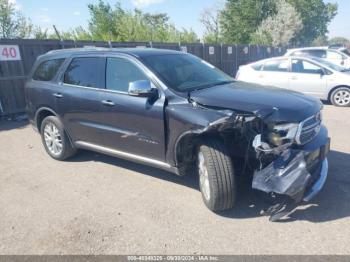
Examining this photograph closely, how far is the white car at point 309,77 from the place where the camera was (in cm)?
907

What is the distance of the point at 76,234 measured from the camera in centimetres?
334

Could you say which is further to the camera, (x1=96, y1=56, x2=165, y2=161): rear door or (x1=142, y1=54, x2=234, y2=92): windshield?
(x1=142, y1=54, x2=234, y2=92): windshield

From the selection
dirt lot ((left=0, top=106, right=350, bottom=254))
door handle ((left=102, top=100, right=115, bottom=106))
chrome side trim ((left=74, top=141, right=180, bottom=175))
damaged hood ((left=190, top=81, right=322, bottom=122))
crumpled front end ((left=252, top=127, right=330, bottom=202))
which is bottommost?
dirt lot ((left=0, top=106, right=350, bottom=254))

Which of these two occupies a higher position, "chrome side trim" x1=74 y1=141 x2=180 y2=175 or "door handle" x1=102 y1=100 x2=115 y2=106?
"door handle" x1=102 y1=100 x2=115 y2=106

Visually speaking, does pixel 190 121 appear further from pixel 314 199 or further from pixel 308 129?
pixel 314 199

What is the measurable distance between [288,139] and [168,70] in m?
1.78

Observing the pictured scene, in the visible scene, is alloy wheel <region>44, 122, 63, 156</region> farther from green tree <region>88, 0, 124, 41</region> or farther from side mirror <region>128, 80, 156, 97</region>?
green tree <region>88, 0, 124, 41</region>

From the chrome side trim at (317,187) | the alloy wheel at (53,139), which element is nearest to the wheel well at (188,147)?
the chrome side trim at (317,187)

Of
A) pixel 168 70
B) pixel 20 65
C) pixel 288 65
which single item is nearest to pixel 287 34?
pixel 288 65

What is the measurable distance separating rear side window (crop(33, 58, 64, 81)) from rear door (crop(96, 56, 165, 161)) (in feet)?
4.25

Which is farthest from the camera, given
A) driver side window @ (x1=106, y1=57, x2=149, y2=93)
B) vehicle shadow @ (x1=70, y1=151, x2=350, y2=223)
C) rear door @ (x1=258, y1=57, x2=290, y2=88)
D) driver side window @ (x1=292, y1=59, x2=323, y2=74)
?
rear door @ (x1=258, y1=57, x2=290, y2=88)

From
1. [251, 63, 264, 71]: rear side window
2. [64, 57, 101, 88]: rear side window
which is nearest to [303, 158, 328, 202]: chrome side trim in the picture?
[64, 57, 101, 88]: rear side window

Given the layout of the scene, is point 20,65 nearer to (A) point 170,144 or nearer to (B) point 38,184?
(B) point 38,184

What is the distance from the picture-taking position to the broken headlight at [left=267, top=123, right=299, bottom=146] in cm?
321
